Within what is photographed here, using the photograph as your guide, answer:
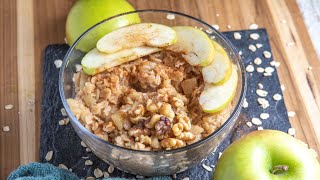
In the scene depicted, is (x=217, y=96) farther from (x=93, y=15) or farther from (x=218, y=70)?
(x=93, y=15)

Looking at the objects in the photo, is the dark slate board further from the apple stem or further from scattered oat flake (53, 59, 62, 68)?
the apple stem

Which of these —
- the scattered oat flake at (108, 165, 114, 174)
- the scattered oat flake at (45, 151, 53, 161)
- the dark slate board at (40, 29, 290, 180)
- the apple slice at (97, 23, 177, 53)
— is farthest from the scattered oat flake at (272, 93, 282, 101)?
the scattered oat flake at (45, 151, 53, 161)

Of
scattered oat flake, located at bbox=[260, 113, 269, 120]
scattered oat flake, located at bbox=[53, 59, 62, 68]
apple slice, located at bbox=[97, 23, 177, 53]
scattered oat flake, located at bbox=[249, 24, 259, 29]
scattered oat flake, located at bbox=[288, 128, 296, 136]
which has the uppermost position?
scattered oat flake, located at bbox=[249, 24, 259, 29]

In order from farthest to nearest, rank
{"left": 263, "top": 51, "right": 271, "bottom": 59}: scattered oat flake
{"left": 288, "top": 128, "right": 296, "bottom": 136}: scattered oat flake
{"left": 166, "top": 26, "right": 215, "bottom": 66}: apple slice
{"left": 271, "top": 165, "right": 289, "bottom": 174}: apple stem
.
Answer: {"left": 263, "top": 51, "right": 271, "bottom": 59}: scattered oat flake, {"left": 288, "top": 128, "right": 296, "bottom": 136}: scattered oat flake, {"left": 166, "top": 26, "right": 215, "bottom": 66}: apple slice, {"left": 271, "top": 165, "right": 289, "bottom": 174}: apple stem

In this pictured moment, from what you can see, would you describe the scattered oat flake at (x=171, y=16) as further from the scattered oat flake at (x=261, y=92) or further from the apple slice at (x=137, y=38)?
the scattered oat flake at (x=261, y=92)

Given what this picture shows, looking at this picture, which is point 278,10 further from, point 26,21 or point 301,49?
point 26,21

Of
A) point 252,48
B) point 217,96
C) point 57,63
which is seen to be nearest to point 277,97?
point 252,48

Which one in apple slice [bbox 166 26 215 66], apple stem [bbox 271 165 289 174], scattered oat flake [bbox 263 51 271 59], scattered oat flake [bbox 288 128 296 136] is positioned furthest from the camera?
scattered oat flake [bbox 263 51 271 59]
